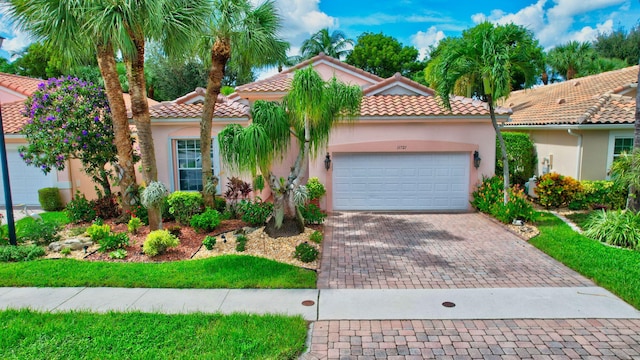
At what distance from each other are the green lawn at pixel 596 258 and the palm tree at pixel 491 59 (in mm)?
2264

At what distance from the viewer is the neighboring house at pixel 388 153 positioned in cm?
1316

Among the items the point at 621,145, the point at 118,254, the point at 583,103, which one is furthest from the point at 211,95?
the point at 583,103

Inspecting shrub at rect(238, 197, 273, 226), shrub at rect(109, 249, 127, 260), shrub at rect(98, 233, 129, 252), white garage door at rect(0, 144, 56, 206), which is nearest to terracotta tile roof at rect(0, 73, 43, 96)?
white garage door at rect(0, 144, 56, 206)

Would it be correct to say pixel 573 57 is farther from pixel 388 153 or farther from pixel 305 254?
pixel 305 254

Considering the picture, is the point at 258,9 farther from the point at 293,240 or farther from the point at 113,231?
the point at 113,231

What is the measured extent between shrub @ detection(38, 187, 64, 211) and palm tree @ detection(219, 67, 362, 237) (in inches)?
379

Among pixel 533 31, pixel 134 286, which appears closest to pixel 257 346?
pixel 134 286

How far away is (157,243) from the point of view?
27.8 feet

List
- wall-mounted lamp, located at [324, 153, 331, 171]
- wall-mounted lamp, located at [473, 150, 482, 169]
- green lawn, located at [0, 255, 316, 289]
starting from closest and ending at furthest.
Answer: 1. green lawn, located at [0, 255, 316, 289]
2. wall-mounted lamp, located at [473, 150, 482, 169]
3. wall-mounted lamp, located at [324, 153, 331, 171]

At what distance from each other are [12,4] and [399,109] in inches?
429

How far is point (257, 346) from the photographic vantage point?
4887 millimetres

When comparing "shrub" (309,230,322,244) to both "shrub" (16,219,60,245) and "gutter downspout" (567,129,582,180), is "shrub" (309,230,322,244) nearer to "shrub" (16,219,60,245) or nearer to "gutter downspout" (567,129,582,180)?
"shrub" (16,219,60,245)

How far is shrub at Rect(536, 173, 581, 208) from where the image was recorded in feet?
41.7

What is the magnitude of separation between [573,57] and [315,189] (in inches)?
1123
